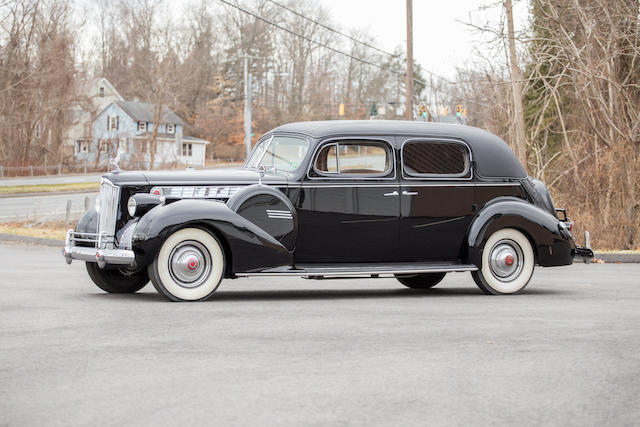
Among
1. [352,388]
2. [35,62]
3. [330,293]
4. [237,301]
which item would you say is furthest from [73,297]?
[35,62]

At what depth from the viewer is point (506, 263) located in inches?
463

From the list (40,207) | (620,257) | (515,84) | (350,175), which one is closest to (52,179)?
(40,207)

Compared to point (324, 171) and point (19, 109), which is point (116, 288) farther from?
point (19, 109)

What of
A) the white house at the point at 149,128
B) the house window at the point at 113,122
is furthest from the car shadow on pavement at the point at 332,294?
the house window at the point at 113,122

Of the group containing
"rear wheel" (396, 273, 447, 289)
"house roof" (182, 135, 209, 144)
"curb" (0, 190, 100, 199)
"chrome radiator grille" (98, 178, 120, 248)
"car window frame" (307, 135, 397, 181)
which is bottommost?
"rear wheel" (396, 273, 447, 289)

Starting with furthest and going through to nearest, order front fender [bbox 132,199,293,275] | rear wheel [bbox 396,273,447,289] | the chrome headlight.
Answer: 1. rear wheel [bbox 396,273,447,289]
2. the chrome headlight
3. front fender [bbox 132,199,293,275]

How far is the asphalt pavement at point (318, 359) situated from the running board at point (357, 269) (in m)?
0.32

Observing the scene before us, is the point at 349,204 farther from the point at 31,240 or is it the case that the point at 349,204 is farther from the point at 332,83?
the point at 332,83

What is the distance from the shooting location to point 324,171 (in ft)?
36.9

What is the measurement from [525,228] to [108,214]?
16.4 ft

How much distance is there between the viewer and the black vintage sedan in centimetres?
1028

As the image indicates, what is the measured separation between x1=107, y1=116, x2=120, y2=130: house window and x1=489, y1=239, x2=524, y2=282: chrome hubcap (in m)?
86.4

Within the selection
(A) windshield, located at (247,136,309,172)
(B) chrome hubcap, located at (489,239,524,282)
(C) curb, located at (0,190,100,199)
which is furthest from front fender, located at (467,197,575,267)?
(C) curb, located at (0,190,100,199)

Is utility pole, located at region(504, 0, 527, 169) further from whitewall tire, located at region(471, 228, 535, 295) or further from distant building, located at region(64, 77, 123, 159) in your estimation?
distant building, located at region(64, 77, 123, 159)
